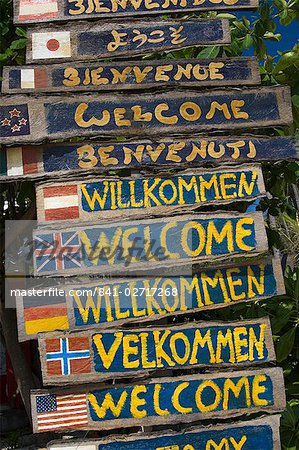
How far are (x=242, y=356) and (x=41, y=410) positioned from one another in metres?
1.21

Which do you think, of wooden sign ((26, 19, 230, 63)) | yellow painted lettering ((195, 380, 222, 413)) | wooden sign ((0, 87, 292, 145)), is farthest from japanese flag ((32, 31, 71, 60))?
yellow painted lettering ((195, 380, 222, 413))

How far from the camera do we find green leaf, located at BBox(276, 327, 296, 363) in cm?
395

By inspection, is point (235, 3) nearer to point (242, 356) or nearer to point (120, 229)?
point (120, 229)

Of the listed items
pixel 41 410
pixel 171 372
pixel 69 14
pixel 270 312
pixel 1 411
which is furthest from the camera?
pixel 1 411

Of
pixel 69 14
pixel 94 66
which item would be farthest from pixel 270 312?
pixel 69 14

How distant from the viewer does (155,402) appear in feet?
10.7

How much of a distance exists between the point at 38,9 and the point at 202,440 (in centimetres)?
297

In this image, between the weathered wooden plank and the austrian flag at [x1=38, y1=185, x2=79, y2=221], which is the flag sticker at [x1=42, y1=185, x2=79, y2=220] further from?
the weathered wooden plank

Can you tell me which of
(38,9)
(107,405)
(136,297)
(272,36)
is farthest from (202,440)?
(272,36)

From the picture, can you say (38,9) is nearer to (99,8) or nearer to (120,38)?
(99,8)

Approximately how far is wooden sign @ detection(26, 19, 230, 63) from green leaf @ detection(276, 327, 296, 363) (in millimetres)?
2064

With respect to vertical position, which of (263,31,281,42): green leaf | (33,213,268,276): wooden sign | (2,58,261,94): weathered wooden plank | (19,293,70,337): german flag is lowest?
(19,293,70,337): german flag

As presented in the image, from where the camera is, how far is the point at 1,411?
8383 millimetres

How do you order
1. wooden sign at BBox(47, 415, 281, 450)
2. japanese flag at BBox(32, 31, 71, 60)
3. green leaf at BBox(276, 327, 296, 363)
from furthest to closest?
green leaf at BBox(276, 327, 296, 363)
japanese flag at BBox(32, 31, 71, 60)
wooden sign at BBox(47, 415, 281, 450)
